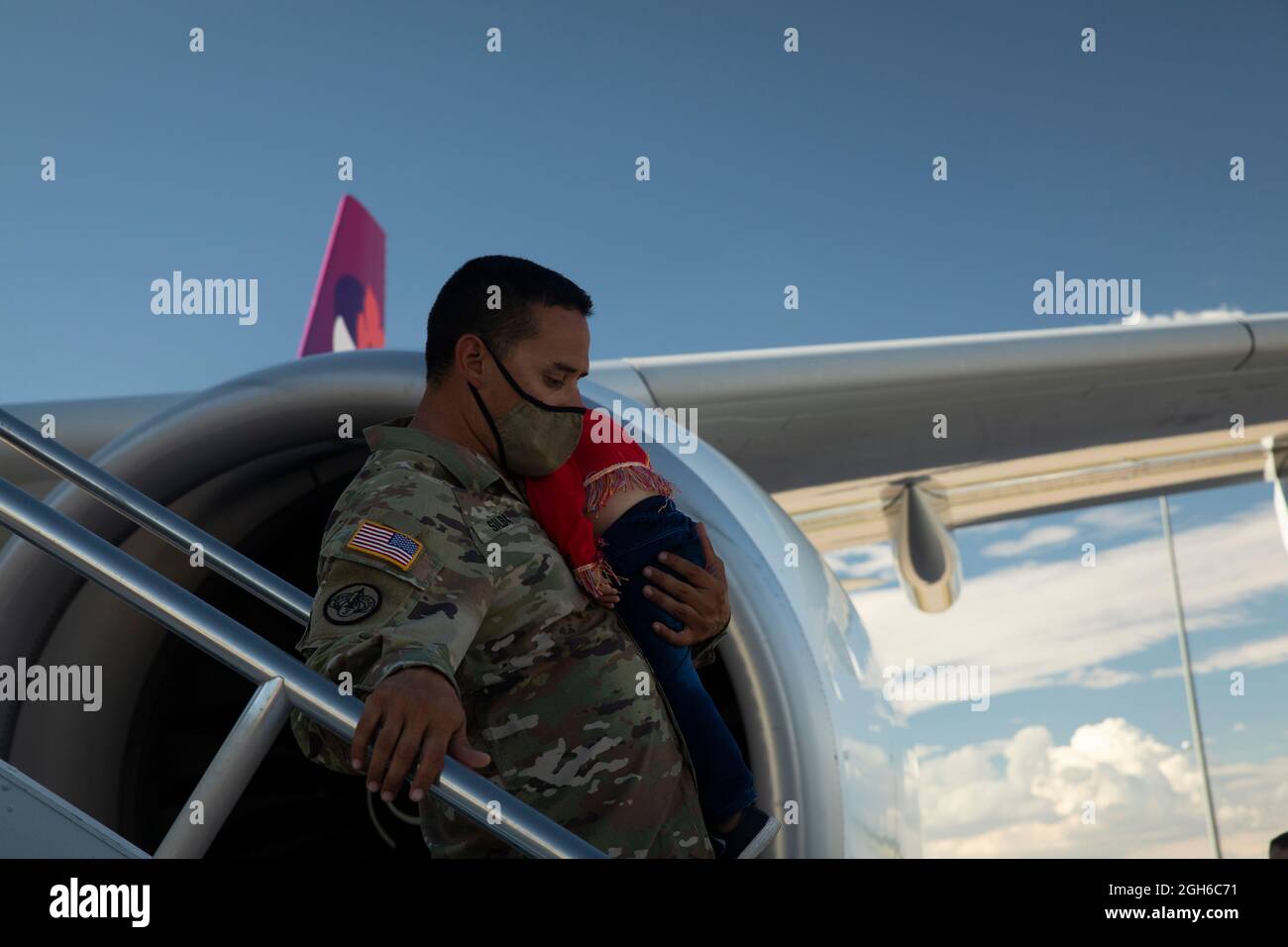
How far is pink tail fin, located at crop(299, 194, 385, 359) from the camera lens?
35.5 feet

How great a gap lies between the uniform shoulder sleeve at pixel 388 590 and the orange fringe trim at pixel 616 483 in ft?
0.86

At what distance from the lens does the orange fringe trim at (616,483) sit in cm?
158

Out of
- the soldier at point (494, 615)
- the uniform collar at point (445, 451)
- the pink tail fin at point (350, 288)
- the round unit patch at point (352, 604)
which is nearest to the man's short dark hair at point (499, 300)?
the soldier at point (494, 615)

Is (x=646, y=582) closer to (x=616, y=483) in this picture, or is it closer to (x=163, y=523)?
(x=616, y=483)

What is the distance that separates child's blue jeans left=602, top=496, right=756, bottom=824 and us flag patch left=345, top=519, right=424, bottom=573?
1.08 ft

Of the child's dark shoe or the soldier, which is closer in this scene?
the soldier

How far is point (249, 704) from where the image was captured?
1.22 metres

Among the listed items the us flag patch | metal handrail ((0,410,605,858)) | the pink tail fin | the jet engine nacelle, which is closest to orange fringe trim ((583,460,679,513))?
the us flag patch

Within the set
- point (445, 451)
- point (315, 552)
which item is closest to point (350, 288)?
point (315, 552)

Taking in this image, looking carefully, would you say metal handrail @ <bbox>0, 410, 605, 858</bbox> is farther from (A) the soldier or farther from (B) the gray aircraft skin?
(B) the gray aircraft skin

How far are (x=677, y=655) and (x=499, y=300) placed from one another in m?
0.53
